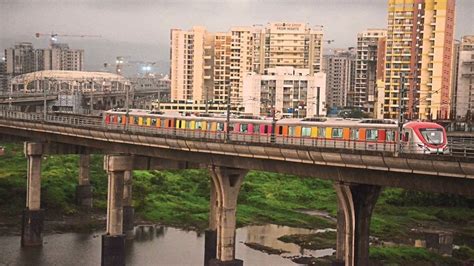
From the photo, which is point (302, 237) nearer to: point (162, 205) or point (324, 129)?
point (162, 205)

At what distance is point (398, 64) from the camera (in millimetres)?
134250

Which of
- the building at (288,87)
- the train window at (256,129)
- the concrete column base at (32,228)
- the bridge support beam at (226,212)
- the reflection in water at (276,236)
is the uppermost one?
the building at (288,87)

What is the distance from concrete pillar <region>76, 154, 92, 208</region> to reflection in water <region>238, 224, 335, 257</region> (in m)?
20.5

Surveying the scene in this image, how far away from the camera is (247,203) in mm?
96375

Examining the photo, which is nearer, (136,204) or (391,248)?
(391,248)

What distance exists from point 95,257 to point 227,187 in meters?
18.4

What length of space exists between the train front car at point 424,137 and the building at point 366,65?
412 ft

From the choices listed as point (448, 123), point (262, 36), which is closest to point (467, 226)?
point (448, 123)

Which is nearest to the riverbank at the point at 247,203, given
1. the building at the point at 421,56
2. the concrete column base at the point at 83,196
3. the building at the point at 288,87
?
the concrete column base at the point at 83,196

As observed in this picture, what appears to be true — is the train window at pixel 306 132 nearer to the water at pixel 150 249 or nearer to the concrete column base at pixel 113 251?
the water at pixel 150 249

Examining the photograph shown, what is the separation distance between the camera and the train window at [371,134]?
51.1m

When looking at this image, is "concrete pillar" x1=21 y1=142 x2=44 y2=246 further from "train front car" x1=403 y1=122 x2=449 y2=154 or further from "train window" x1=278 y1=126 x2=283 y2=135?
"train front car" x1=403 y1=122 x2=449 y2=154

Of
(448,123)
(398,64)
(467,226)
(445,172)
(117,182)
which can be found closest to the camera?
(445,172)

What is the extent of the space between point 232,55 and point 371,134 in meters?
135
